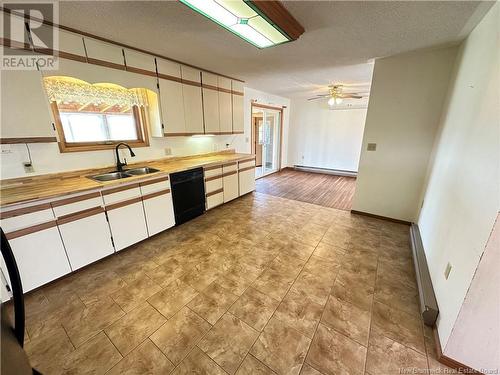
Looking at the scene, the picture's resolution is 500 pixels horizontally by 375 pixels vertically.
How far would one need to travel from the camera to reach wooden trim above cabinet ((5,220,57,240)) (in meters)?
1.69

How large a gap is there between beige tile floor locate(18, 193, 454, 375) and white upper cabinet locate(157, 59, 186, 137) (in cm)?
166

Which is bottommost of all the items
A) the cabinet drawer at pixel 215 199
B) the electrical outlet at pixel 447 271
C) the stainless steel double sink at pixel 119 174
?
the cabinet drawer at pixel 215 199

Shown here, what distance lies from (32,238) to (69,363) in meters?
1.12

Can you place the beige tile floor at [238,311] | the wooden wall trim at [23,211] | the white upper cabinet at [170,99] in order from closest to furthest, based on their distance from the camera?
the beige tile floor at [238,311]
the wooden wall trim at [23,211]
the white upper cabinet at [170,99]

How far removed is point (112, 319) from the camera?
168cm

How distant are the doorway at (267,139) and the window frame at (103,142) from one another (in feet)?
11.1

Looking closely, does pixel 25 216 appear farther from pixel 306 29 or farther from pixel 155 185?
pixel 306 29

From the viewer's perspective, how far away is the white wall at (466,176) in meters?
1.25

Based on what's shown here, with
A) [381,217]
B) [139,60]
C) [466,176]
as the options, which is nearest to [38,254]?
[139,60]

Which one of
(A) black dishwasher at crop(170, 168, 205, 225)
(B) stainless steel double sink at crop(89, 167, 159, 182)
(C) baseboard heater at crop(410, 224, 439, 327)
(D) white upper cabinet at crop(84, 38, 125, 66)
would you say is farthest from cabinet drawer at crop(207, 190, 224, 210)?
(C) baseboard heater at crop(410, 224, 439, 327)

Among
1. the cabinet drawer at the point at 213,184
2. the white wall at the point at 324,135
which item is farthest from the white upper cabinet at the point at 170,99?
the white wall at the point at 324,135

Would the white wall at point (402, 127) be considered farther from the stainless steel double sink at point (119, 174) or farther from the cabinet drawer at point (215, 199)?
the stainless steel double sink at point (119, 174)

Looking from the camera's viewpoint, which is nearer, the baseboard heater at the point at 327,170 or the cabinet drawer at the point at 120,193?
the cabinet drawer at the point at 120,193

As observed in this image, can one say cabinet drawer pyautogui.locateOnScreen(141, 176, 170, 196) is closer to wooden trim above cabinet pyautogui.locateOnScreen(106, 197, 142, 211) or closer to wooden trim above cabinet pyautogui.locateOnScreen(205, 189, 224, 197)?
wooden trim above cabinet pyautogui.locateOnScreen(106, 197, 142, 211)
